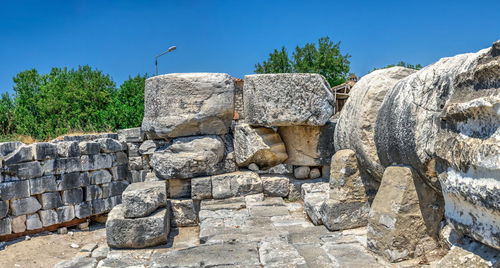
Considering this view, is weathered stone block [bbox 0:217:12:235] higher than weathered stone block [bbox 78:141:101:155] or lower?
lower

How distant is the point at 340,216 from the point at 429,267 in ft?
4.05

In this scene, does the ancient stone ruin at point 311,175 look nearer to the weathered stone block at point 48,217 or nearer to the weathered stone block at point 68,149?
the weathered stone block at point 48,217

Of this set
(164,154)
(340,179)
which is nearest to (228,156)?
(164,154)

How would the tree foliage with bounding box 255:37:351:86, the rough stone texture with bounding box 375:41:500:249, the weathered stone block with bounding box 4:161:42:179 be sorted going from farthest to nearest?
the tree foliage with bounding box 255:37:351:86 < the weathered stone block with bounding box 4:161:42:179 < the rough stone texture with bounding box 375:41:500:249

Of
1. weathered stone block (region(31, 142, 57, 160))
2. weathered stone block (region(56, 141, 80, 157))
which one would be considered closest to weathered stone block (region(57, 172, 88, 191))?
weathered stone block (region(56, 141, 80, 157))

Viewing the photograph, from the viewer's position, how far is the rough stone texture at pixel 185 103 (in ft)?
17.7

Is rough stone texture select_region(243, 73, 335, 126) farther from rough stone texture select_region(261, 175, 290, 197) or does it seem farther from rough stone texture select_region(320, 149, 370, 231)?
rough stone texture select_region(320, 149, 370, 231)

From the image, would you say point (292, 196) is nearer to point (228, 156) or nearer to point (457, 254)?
point (228, 156)

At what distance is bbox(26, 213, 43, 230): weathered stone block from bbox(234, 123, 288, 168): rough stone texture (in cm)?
471

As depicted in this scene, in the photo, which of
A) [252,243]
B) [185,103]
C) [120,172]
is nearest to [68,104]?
[120,172]

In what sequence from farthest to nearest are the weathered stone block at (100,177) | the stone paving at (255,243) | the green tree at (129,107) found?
the green tree at (129,107)
the weathered stone block at (100,177)
the stone paving at (255,243)

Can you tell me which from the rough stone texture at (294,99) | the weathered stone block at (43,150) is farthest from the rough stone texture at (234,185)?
the weathered stone block at (43,150)

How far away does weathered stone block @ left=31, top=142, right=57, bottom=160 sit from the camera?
8.04 metres

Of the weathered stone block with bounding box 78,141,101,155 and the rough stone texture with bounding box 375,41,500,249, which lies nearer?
the rough stone texture with bounding box 375,41,500,249
